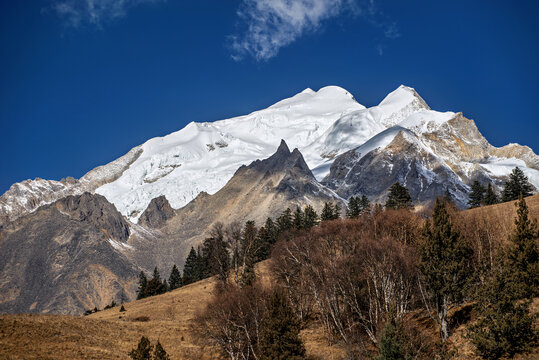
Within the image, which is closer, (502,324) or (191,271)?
(502,324)

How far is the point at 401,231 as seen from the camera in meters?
52.7

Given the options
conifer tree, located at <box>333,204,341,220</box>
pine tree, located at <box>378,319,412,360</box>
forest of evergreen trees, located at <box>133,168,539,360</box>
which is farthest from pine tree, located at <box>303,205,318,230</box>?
pine tree, located at <box>378,319,412,360</box>

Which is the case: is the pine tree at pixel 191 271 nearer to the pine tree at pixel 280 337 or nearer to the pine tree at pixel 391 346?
the pine tree at pixel 280 337

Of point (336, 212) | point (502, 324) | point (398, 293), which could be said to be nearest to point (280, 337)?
point (398, 293)

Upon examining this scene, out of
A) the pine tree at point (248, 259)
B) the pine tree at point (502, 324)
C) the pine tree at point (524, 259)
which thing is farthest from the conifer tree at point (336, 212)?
the pine tree at point (502, 324)

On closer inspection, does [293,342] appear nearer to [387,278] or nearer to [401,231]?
[387,278]

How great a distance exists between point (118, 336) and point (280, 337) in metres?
18.8

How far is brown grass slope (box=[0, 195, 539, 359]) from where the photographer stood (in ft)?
125

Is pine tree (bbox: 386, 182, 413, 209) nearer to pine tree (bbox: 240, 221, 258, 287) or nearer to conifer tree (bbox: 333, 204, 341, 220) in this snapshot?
conifer tree (bbox: 333, 204, 341, 220)

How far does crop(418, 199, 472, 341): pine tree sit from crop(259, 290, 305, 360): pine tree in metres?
10.0

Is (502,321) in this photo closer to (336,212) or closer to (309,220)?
(309,220)

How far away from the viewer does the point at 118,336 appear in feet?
156

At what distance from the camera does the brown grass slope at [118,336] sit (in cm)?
3806

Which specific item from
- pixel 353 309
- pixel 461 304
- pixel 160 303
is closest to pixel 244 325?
pixel 353 309
